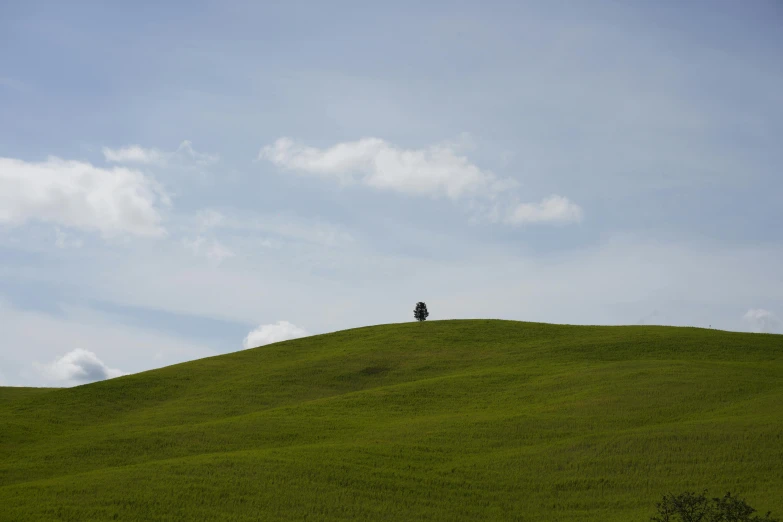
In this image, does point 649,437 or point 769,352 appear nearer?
point 649,437

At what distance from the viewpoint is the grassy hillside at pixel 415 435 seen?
25.9 meters

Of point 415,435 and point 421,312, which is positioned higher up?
point 421,312

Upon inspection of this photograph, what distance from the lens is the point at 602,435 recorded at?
3244cm

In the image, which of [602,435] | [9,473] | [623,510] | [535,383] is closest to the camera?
[623,510]

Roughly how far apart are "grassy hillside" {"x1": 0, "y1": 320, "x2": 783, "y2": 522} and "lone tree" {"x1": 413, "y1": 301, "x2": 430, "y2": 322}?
29979 millimetres

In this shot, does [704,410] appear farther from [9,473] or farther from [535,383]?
[9,473]

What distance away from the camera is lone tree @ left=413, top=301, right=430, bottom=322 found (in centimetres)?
8525

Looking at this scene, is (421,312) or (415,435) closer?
(415,435)

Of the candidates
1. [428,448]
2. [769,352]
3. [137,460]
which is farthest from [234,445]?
[769,352]

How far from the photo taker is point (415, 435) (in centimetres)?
3397

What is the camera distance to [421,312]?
85438mm

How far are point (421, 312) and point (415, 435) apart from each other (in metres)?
51.6

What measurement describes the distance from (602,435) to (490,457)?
17.7 ft

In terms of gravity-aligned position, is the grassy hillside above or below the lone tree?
below
